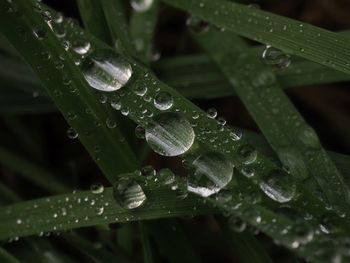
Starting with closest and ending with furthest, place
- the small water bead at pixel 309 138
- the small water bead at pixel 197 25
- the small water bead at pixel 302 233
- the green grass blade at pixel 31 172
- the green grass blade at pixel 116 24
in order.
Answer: the small water bead at pixel 302 233, the small water bead at pixel 309 138, the green grass blade at pixel 116 24, the small water bead at pixel 197 25, the green grass blade at pixel 31 172

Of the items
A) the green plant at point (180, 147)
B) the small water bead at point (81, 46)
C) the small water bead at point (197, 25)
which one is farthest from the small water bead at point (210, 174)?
the small water bead at point (197, 25)

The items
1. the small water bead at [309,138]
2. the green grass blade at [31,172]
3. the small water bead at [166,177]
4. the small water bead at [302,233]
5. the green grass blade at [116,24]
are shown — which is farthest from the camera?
the green grass blade at [31,172]

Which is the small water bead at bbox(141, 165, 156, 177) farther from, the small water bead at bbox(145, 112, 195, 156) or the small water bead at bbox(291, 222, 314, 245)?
the small water bead at bbox(291, 222, 314, 245)

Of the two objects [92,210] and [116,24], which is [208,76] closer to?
[116,24]

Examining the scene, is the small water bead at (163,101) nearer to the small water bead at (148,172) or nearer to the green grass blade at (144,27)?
the small water bead at (148,172)

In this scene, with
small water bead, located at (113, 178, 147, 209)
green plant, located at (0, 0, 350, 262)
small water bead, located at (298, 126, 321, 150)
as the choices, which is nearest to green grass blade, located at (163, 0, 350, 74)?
green plant, located at (0, 0, 350, 262)

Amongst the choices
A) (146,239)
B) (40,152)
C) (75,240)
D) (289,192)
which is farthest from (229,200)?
(40,152)

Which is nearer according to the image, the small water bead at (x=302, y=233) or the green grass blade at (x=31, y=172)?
the small water bead at (x=302, y=233)
